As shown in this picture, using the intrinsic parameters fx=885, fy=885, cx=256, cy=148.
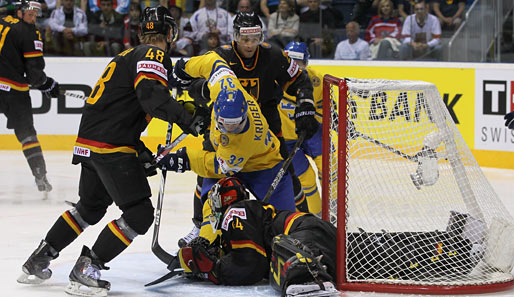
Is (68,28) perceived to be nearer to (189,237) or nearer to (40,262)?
(189,237)

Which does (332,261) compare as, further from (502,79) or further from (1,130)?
(1,130)

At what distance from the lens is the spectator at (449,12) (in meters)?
8.00

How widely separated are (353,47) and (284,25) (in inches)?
28.9

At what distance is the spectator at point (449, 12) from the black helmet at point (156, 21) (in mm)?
4723

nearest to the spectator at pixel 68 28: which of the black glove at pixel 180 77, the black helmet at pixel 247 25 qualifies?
the black glove at pixel 180 77

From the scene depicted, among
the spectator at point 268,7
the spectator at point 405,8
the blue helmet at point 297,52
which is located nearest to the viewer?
the blue helmet at point 297,52

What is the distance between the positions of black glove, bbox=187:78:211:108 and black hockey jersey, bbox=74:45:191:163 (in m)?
0.54

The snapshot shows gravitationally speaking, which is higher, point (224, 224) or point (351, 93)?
point (351, 93)

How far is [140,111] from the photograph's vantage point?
12.3 feet

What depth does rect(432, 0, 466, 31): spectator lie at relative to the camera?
315 inches

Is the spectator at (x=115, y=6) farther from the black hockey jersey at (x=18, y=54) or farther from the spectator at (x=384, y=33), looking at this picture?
the black hockey jersey at (x=18, y=54)

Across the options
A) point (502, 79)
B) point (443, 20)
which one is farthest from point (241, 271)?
point (443, 20)

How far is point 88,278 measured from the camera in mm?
3619

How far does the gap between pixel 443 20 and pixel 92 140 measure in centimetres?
507
